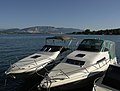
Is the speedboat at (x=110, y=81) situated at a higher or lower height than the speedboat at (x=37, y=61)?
higher

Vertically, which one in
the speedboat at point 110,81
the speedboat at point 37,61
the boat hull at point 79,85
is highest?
the speedboat at point 110,81

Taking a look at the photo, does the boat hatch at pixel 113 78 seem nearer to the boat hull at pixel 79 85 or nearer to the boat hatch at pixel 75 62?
the boat hull at pixel 79 85

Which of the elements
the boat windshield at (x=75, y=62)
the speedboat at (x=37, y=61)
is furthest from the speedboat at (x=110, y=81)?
the speedboat at (x=37, y=61)

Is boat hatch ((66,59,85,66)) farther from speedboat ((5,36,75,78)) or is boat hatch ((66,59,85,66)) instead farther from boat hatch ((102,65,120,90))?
boat hatch ((102,65,120,90))

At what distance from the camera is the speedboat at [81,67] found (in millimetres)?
10875

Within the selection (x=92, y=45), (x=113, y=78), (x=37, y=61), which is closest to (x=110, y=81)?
(x=113, y=78)

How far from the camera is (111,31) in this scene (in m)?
153

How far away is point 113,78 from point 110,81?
0.23 metres

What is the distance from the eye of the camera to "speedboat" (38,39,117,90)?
10.9 m

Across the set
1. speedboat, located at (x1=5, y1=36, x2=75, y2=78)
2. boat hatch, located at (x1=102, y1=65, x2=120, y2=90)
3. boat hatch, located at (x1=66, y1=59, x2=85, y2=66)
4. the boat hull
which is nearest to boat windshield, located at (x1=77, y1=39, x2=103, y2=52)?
boat hatch, located at (x1=66, y1=59, x2=85, y2=66)

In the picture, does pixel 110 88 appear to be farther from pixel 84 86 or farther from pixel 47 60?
pixel 47 60

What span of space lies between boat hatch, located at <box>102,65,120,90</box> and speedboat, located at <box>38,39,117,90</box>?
88.4 inches

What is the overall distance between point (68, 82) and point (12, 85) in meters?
5.19

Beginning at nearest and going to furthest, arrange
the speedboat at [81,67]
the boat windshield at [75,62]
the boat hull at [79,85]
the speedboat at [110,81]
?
1. the speedboat at [110,81]
2. the speedboat at [81,67]
3. the boat hull at [79,85]
4. the boat windshield at [75,62]
